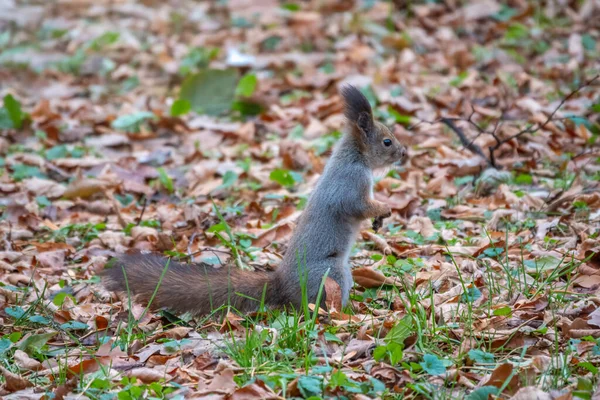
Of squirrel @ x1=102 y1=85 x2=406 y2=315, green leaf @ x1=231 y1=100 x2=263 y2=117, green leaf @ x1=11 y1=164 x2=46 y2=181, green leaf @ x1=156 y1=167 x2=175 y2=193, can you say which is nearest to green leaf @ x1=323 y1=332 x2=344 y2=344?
squirrel @ x1=102 y1=85 x2=406 y2=315

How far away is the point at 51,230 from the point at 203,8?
6006 millimetres

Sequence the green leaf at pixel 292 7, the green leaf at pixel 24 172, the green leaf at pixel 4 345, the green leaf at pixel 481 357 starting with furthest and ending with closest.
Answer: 1. the green leaf at pixel 292 7
2. the green leaf at pixel 24 172
3. the green leaf at pixel 4 345
4. the green leaf at pixel 481 357

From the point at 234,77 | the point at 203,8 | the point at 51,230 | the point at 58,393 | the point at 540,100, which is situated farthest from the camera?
the point at 203,8

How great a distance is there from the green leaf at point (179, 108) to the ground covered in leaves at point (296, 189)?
0.02m

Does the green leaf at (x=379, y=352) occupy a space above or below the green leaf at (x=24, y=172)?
above

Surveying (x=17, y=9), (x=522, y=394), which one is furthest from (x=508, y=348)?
(x=17, y=9)

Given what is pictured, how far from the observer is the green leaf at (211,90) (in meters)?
7.55

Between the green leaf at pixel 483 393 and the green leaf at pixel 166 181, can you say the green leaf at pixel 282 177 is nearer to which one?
the green leaf at pixel 166 181

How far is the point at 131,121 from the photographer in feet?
23.2

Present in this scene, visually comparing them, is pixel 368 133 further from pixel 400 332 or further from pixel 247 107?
pixel 247 107

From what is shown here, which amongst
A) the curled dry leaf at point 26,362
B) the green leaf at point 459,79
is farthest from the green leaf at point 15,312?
the green leaf at point 459,79

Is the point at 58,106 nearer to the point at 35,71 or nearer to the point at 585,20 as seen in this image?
the point at 35,71

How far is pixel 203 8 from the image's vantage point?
411 inches

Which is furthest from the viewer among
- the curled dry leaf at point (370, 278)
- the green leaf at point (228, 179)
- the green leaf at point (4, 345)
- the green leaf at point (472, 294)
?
the green leaf at point (228, 179)
